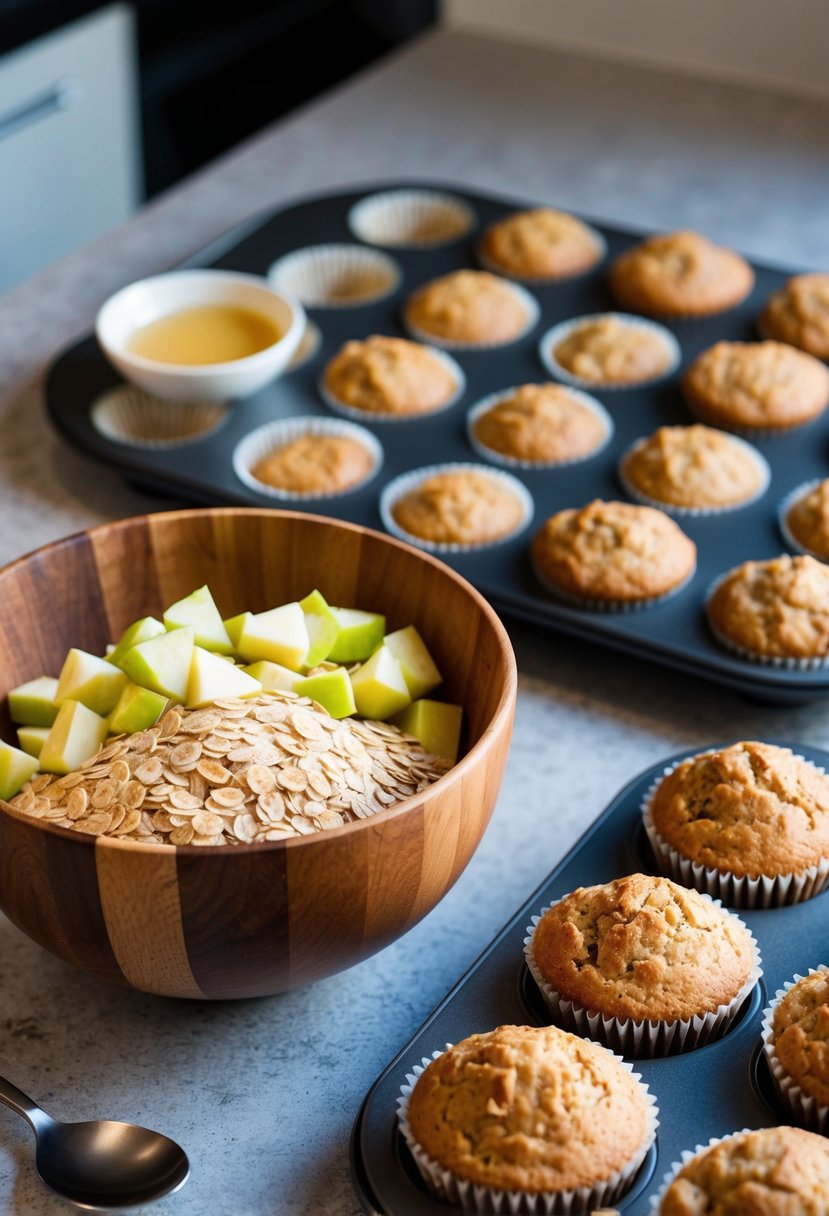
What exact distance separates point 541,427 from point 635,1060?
3.27ft

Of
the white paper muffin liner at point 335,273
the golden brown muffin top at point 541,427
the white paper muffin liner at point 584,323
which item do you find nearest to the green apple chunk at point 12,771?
the golden brown muffin top at point 541,427

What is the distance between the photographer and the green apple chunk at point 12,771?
1262 mm

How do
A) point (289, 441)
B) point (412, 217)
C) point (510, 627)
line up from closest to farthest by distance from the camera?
point (510, 627) < point (289, 441) < point (412, 217)

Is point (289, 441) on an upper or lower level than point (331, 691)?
lower

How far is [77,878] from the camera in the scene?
3.48ft

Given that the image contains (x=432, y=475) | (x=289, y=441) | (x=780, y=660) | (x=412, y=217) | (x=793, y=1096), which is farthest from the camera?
(x=412, y=217)

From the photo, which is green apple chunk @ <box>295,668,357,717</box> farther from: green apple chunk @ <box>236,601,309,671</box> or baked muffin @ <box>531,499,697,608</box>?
baked muffin @ <box>531,499,697,608</box>

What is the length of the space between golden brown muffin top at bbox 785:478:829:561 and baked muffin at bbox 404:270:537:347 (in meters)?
0.60

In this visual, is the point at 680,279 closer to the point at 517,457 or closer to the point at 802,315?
the point at 802,315

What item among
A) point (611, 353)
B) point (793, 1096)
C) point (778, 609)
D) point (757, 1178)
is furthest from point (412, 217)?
point (757, 1178)

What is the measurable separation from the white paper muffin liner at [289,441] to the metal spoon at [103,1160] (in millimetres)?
947

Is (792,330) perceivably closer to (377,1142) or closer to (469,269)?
(469,269)

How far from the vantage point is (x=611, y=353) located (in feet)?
7.00

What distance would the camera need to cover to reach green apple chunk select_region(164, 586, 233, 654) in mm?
1352
